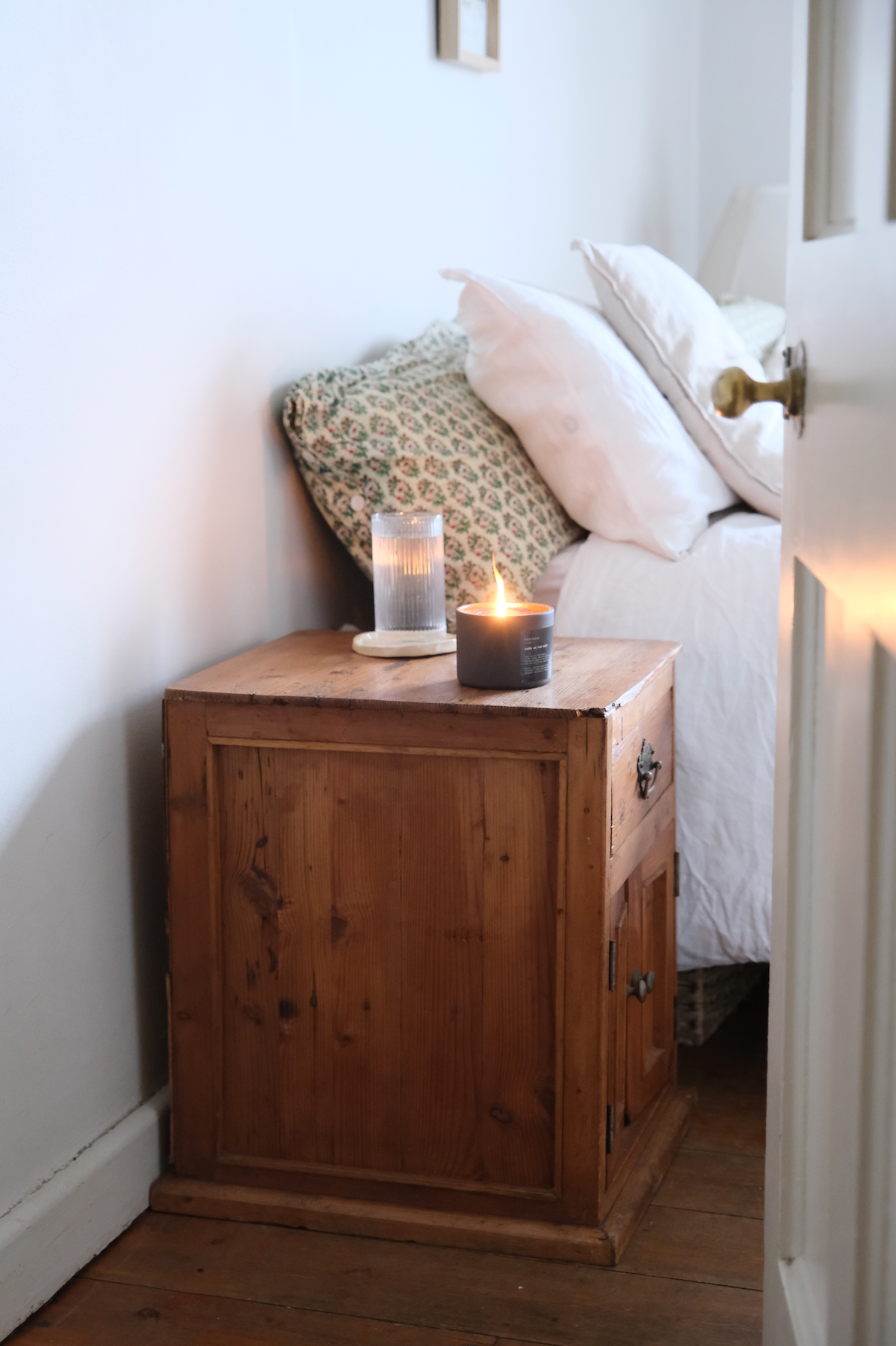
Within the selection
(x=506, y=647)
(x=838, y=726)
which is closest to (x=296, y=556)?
(x=506, y=647)

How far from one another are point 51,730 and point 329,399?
0.55 m

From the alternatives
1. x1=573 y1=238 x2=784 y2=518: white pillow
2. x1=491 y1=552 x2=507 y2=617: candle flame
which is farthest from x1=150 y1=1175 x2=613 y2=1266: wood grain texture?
x1=573 y1=238 x2=784 y2=518: white pillow

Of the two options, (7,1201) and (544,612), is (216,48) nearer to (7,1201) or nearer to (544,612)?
(544,612)

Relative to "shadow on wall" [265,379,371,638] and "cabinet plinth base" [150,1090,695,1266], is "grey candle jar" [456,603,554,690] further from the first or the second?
"cabinet plinth base" [150,1090,695,1266]

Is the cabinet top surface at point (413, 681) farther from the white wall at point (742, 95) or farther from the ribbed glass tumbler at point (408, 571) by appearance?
the white wall at point (742, 95)

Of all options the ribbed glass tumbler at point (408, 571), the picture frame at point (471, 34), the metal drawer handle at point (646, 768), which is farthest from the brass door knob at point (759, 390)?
the picture frame at point (471, 34)

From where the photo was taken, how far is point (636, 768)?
125 cm

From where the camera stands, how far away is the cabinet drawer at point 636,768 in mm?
1181

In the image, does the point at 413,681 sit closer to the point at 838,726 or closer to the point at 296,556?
the point at 296,556

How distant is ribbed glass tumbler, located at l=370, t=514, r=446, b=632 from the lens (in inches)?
54.6

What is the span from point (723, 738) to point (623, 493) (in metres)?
0.34

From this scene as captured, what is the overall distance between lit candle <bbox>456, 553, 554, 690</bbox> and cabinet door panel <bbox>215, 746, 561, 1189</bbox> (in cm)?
8

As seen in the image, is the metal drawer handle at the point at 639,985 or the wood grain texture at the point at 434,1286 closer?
the wood grain texture at the point at 434,1286

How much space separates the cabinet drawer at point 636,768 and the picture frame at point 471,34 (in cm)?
110
